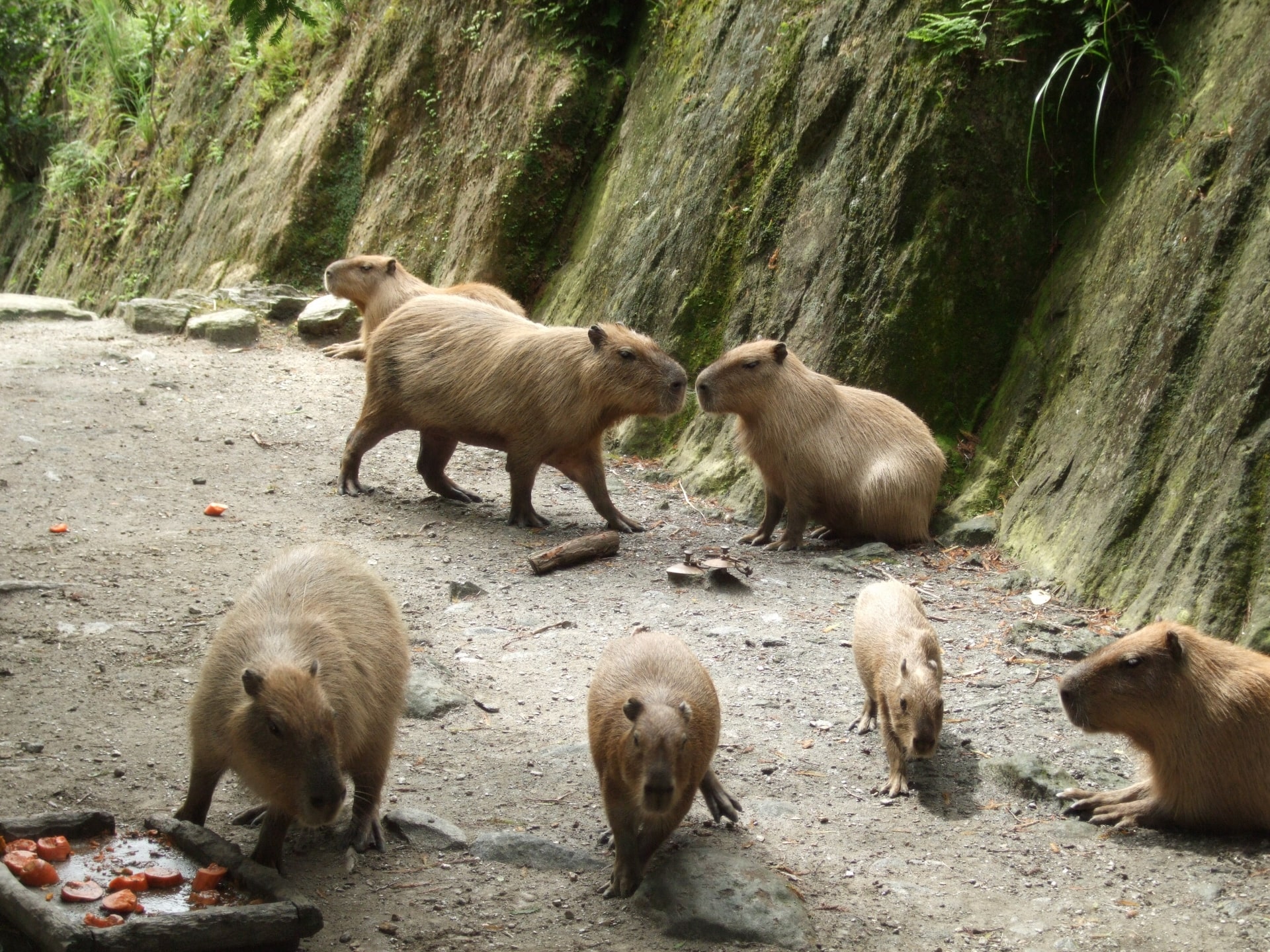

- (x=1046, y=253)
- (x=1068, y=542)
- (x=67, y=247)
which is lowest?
(x=67, y=247)

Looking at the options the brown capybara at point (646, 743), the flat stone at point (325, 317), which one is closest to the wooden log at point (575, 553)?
the brown capybara at point (646, 743)

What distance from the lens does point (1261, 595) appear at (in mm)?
4352

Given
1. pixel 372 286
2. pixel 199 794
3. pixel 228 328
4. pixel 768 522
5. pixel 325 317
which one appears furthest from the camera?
pixel 325 317

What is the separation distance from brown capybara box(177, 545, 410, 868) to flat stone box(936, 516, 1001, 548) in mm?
3561

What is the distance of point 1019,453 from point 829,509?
1.08 meters

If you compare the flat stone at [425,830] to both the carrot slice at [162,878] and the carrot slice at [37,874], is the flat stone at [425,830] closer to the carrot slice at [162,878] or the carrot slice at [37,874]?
the carrot slice at [162,878]

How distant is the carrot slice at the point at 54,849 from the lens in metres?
3.01

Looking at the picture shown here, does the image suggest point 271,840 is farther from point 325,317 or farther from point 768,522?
point 325,317

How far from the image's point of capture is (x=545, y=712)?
4.44m

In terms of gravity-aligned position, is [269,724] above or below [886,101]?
below

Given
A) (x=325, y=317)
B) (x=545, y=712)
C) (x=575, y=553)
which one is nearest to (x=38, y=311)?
(x=325, y=317)

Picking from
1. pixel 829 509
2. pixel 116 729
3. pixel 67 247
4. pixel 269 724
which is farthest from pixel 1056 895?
pixel 67 247

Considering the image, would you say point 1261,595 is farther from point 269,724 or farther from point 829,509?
point 269,724

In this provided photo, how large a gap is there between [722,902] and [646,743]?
0.47 metres
